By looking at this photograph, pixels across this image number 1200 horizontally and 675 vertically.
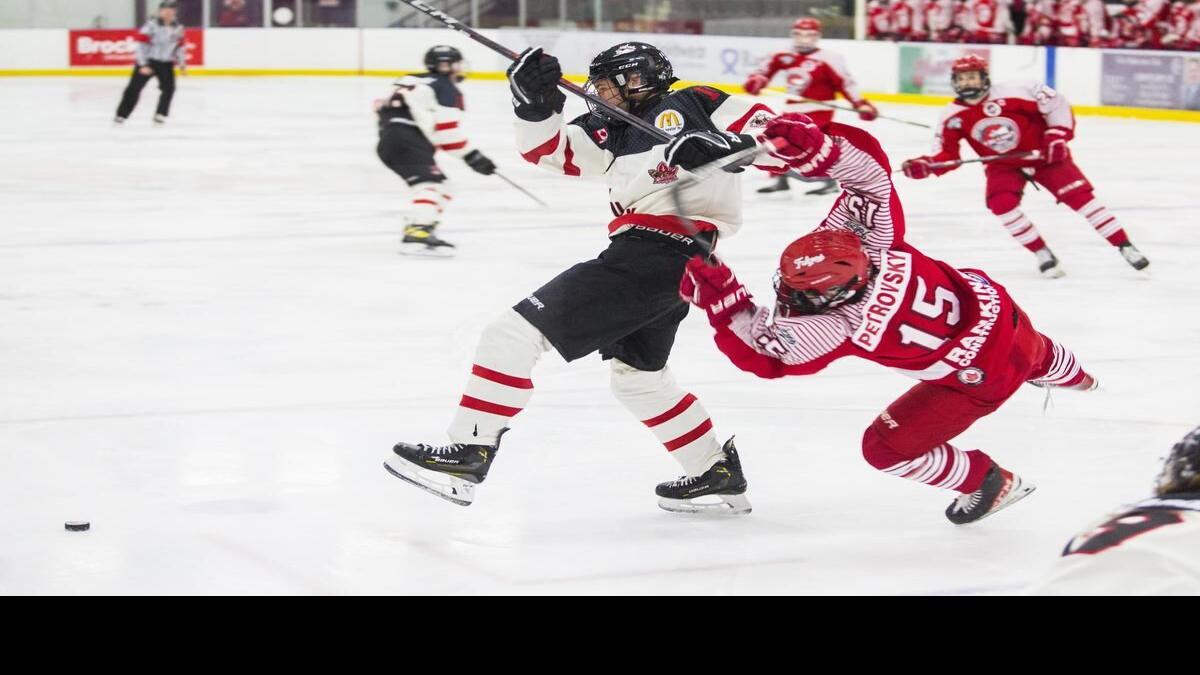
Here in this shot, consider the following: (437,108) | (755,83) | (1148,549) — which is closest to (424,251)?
(437,108)

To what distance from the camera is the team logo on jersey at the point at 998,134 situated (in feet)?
22.6

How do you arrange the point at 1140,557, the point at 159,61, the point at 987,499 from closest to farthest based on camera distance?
the point at 1140,557 → the point at 987,499 → the point at 159,61

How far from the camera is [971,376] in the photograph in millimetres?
3170

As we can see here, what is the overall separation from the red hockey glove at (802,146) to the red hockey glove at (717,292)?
256 millimetres

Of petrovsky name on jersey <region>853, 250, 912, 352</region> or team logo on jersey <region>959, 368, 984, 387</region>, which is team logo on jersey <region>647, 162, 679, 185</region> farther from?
team logo on jersey <region>959, 368, 984, 387</region>

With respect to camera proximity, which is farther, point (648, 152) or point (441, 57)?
point (441, 57)

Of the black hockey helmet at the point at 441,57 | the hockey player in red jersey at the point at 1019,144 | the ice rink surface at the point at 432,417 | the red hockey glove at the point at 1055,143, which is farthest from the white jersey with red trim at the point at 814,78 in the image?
the black hockey helmet at the point at 441,57

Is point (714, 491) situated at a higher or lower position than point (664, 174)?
lower

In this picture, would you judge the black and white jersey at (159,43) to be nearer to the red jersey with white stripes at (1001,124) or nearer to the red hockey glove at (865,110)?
the red hockey glove at (865,110)

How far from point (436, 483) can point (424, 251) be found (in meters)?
4.07

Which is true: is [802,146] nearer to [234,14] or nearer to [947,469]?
[947,469]

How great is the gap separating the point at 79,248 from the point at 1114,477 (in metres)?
5.15
